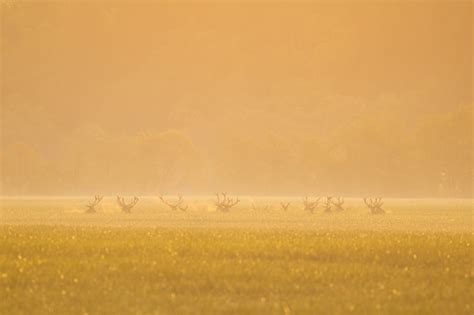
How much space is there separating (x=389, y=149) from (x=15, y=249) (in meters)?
153

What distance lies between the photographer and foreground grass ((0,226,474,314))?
82.1ft

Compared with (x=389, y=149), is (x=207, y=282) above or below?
below

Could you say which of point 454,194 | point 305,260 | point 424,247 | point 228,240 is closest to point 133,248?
point 228,240

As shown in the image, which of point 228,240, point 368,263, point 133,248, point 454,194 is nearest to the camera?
point 368,263

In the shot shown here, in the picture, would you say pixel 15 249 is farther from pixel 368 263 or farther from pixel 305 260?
pixel 368 263

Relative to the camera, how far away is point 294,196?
190 metres

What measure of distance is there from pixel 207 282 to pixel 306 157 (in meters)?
167

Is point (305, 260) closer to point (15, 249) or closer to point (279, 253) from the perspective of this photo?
point (279, 253)

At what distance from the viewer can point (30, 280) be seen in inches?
1099

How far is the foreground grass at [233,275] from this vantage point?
25.0 m

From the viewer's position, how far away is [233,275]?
28.1 m

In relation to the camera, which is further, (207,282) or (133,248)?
(133,248)

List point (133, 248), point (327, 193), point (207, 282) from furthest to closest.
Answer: point (327, 193) → point (133, 248) → point (207, 282)

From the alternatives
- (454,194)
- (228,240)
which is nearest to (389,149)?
(454,194)
